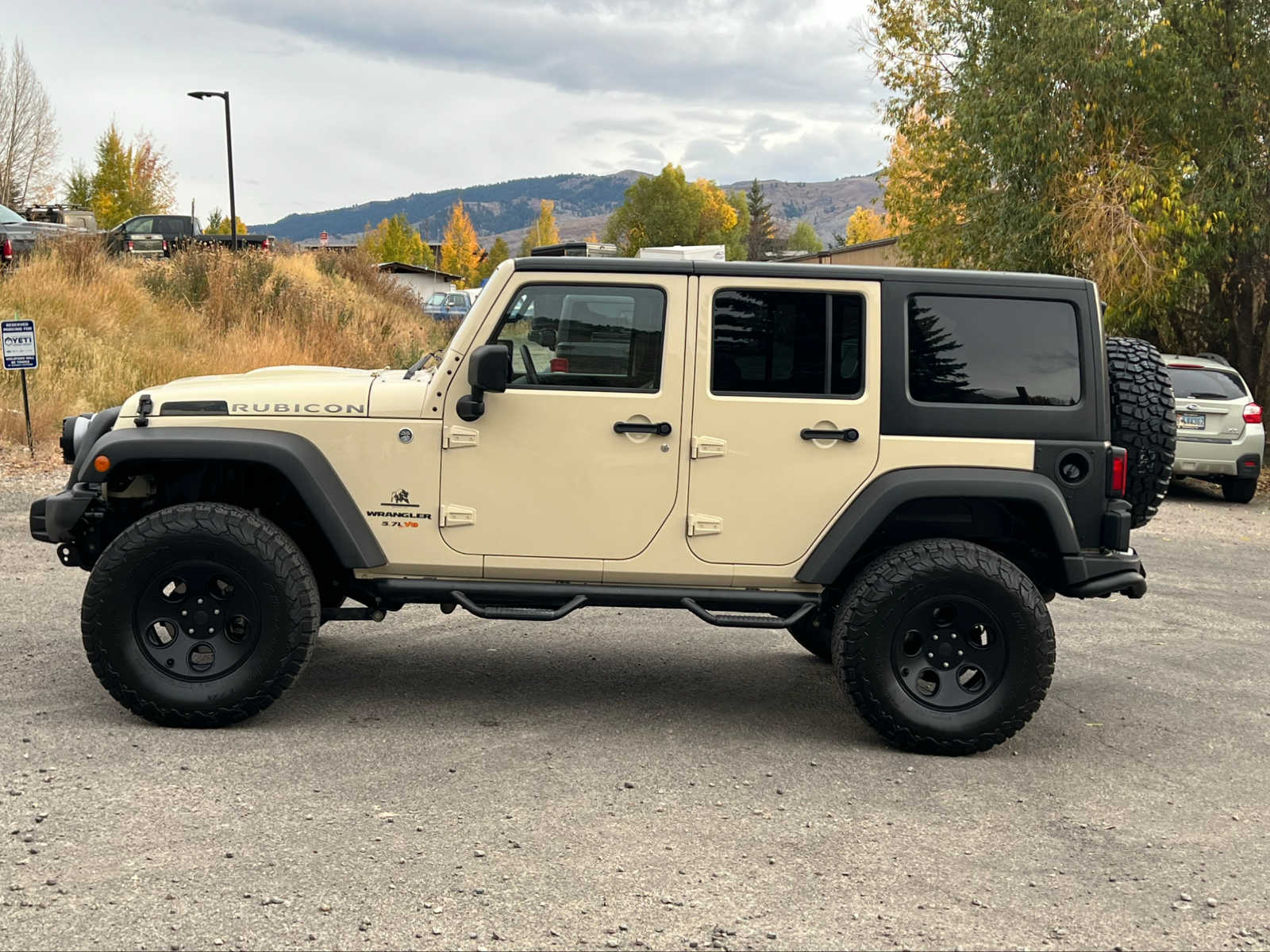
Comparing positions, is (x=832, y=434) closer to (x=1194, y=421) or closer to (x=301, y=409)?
(x=301, y=409)

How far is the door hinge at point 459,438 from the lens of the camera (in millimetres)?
5465

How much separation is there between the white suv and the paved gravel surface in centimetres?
845

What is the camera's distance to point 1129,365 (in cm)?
571

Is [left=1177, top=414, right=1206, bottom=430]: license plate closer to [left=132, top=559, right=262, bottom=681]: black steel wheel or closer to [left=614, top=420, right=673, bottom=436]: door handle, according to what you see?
[left=614, top=420, right=673, bottom=436]: door handle

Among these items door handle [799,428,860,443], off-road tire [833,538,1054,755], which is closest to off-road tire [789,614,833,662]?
off-road tire [833,538,1054,755]

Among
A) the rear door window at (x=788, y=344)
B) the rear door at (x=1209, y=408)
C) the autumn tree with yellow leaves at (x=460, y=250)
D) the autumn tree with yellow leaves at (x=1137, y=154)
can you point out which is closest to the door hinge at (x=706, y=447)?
Result: the rear door window at (x=788, y=344)

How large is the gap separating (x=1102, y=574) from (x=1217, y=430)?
35.0 feet

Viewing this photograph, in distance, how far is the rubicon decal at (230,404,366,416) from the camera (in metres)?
5.48

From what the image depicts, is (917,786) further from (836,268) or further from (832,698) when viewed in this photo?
(836,268)

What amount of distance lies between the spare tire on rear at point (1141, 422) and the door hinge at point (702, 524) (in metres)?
1.78

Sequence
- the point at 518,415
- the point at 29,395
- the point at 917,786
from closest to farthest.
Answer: the point at 917,786
the point at 518,415
the point at 29,395

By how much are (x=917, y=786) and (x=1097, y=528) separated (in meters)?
1.39

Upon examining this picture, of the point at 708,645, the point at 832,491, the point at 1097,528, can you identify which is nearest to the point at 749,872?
the point at 832,491

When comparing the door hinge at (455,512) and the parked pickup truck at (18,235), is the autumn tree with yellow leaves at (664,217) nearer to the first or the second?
the parked pickup truck at (18,235)
